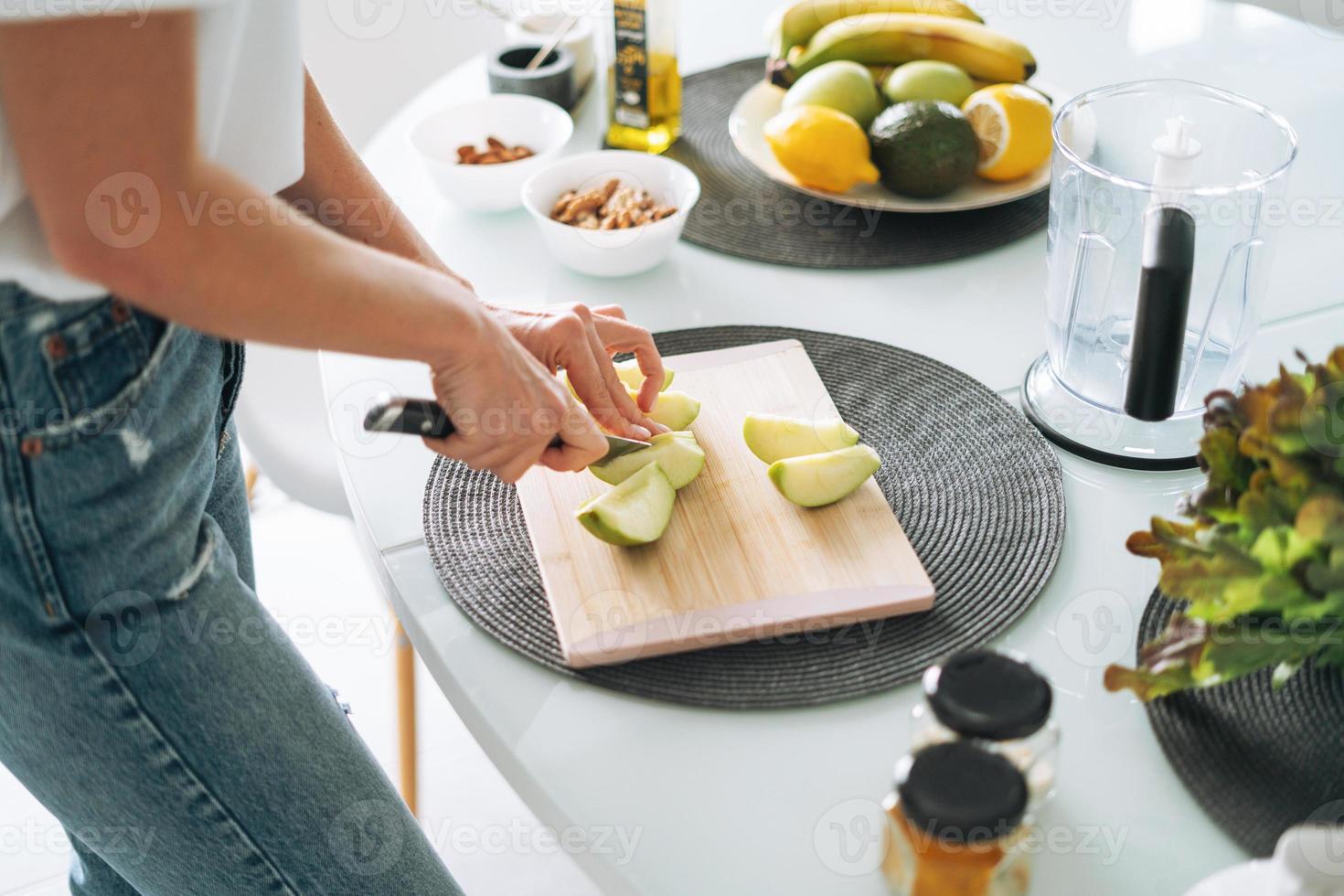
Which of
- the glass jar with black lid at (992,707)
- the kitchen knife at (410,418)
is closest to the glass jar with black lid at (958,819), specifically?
the glass jar with black lid at (992,707)

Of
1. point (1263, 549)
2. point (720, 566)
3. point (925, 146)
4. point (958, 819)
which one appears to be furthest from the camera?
point (925, 146)

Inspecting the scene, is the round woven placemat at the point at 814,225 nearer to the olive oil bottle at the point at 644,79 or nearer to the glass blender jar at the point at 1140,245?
the olive oil bottle at the point at 644,79

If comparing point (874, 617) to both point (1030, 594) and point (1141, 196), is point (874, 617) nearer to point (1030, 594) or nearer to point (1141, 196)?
point (1030, 594)

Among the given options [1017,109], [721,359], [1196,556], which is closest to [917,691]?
[1196,556]

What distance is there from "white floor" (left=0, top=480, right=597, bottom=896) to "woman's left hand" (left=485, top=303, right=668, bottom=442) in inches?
28.0

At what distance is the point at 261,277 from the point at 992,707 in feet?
1.64

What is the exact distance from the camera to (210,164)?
0.71m

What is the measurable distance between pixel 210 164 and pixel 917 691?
1.95 ft

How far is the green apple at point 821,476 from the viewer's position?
101 centimetres

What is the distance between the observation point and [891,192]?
145 cm

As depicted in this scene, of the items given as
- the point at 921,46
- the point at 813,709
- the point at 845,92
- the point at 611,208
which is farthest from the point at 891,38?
the point at 813,709

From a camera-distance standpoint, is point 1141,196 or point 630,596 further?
point 1141,196

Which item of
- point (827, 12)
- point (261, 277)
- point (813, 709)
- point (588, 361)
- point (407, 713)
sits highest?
point (261, 277)

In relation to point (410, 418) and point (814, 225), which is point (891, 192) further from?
point (410, 418)
